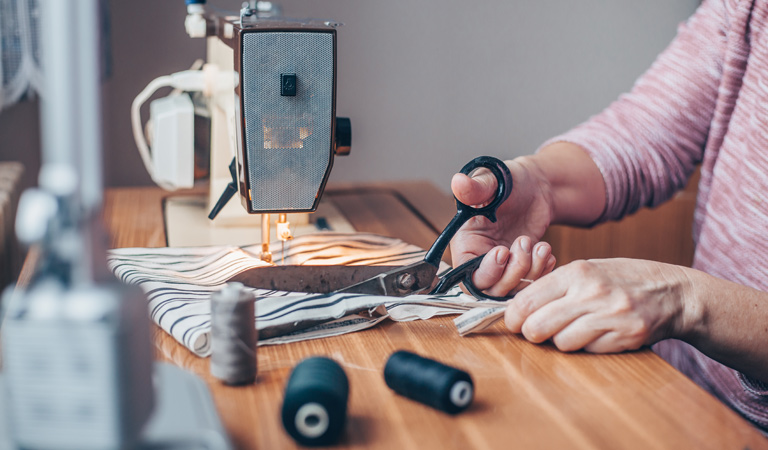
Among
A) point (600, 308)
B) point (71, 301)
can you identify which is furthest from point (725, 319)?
point (71, 301)

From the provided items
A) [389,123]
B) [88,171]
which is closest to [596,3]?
[389,123]

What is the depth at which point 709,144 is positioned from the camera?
1.16 meters

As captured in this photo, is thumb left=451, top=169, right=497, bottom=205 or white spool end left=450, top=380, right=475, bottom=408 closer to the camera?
white spool end left=450, top=380, right=475, bottom=408

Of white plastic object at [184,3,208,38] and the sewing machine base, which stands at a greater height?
→ white plastic object at [184,3,208,38]

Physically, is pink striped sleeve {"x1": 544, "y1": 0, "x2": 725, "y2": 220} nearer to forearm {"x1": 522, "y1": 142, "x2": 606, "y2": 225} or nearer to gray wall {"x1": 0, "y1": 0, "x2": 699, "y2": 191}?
forearm {"x1": 522, "y1": 142, "x2": 606, "y2": 225}

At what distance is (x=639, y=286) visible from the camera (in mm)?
755

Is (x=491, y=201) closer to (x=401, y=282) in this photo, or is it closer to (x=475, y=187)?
(x=475, y=187)

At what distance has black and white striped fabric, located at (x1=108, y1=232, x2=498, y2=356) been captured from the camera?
75 cm

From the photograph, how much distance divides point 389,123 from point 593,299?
157cm

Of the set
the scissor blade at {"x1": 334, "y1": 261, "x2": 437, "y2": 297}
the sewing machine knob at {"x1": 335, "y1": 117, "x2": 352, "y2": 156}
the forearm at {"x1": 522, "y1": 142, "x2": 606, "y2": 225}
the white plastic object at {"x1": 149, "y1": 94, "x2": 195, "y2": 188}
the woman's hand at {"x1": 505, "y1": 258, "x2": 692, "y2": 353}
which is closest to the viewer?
the woman's hand at {"x1": 505, "y1": 258, "x2": 692, "y2": 353}

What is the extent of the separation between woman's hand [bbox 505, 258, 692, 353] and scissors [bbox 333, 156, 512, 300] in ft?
0.42

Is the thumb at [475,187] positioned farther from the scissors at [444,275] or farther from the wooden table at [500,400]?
the wooden table at [500,400]

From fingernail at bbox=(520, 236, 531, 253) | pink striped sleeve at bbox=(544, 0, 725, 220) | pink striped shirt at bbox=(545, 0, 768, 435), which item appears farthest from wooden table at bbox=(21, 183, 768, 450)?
pink striped sleeve at bbox=(544, 0, 725, 220)

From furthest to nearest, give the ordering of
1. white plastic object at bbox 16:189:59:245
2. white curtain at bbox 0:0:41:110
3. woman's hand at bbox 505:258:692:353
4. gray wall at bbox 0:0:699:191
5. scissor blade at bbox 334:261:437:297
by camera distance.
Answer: gray wall at bbox 0:0:699:191 < white curtain at bbox 0:0:41:110 < scissor blade at bbox 334:261:437:297 < woman's hand at bbox 505:258:692:353 < white plastic object at bbox 16:189:59:245
